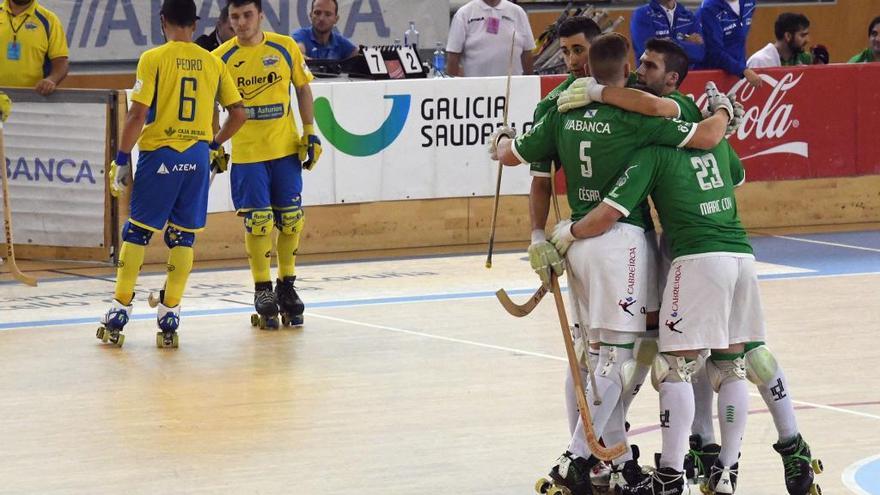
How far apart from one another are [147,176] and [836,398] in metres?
4.74

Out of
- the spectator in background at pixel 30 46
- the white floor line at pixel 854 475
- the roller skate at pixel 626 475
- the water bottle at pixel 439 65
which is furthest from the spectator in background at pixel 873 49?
the roller skate at pixel 626 475

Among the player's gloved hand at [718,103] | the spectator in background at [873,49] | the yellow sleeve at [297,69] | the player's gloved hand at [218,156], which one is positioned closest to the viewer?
the player's gloved hand at [718,103]

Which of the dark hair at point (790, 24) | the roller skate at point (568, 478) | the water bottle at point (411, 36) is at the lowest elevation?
the roller skate at point (568, 478)

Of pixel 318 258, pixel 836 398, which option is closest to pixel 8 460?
pixel 836 398

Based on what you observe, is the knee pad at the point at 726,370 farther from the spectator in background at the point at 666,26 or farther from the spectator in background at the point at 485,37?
the spectator in background at the point at 485,37

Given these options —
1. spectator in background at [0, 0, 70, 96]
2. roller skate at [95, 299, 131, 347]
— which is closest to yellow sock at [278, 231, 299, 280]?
roller skate at [95, 299, 131, 347]

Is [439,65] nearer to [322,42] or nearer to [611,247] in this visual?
[322,42]

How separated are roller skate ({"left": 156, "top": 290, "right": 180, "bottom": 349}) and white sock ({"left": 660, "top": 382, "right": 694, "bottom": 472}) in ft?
16.0

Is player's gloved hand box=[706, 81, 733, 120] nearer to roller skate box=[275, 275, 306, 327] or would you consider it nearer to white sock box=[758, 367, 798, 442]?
white sock box=[758, 367, 798, 442]

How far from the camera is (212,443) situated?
834 cm

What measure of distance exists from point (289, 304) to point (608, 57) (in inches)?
205

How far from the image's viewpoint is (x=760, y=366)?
7.14m

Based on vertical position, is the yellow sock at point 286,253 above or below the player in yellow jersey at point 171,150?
below

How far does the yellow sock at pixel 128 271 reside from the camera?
1098 cm
